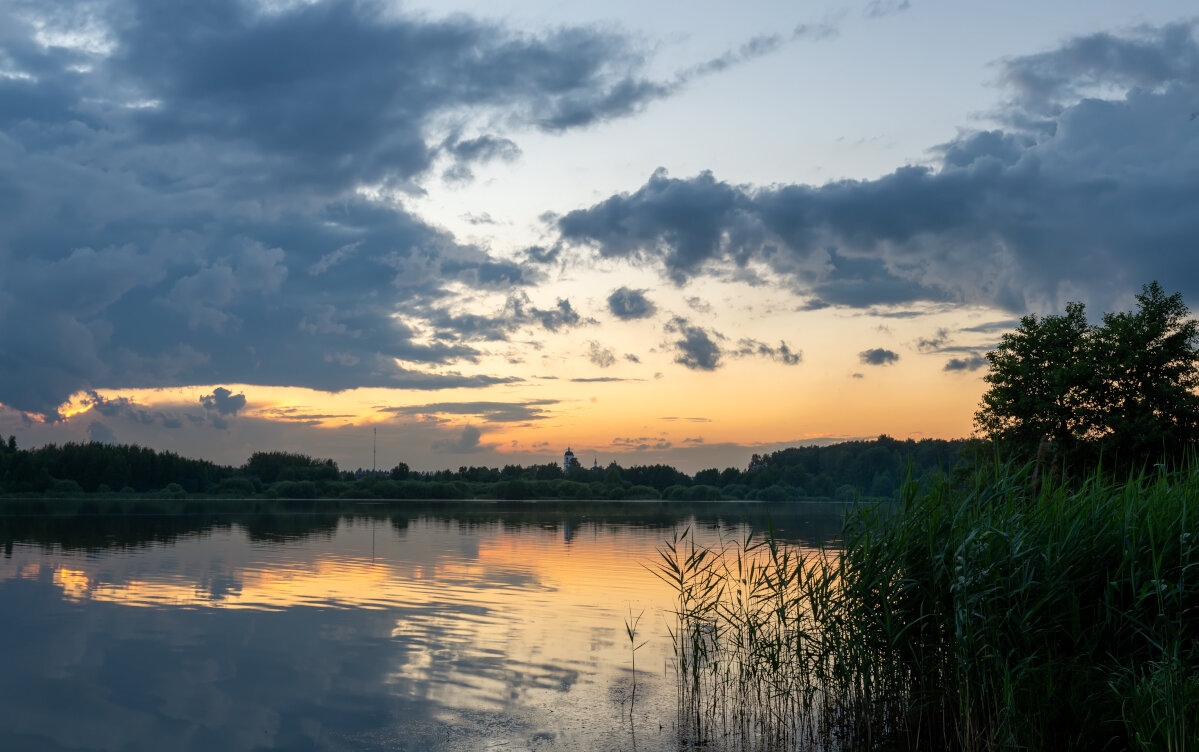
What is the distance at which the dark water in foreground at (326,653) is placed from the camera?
15.7m

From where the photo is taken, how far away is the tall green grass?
11.5m

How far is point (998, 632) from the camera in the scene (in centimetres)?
1191

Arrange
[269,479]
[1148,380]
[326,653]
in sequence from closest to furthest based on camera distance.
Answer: [326,653], [1148,380], [269,479]

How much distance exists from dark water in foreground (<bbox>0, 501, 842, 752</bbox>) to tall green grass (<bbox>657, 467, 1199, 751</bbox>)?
342cm

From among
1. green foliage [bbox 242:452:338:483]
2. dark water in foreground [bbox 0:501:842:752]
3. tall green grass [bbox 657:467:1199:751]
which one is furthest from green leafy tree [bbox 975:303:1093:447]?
green foliage [bbox 242:452:338:483]

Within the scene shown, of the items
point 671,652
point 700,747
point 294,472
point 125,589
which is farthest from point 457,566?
point 294,472

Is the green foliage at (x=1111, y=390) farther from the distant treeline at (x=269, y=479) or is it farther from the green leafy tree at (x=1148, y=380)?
the distant treeline at (x=269, y=479)

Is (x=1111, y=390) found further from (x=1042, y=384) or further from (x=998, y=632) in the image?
(x=998, y=632)

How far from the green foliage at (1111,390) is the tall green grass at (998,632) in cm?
3071

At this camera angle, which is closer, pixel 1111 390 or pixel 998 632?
pixel 998 632

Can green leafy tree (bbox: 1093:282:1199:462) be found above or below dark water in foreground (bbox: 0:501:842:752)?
above

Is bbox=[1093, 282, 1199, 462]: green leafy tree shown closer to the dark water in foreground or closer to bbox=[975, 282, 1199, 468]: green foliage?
bbox=[975, 282, 1199, 468]: green foliage

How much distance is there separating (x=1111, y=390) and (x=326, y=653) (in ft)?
135

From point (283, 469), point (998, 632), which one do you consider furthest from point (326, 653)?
point (283, 469)
